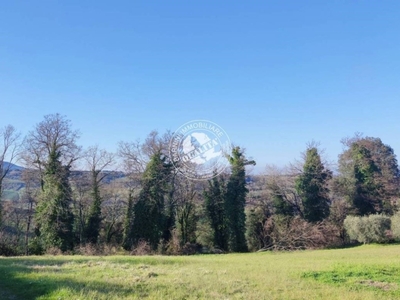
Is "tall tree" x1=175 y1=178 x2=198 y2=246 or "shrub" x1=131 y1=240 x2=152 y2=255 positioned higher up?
"tall tree" x1=175 y1=178 x2=198 y2=246

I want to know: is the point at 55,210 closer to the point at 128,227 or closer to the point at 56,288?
the point at 128,227

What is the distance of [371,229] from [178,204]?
59.3 feet

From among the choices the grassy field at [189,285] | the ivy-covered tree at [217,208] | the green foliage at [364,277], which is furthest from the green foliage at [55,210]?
the green foliage at [364,277]

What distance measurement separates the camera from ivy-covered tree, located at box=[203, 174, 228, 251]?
1216 inches

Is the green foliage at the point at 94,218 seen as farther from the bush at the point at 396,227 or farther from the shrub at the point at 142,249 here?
the bush at the point at 396,227

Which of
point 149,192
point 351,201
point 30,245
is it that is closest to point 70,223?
point 30,245

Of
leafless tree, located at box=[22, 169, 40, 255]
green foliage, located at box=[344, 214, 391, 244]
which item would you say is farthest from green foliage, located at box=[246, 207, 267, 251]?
leafless tree, located at box=[22, 169, 40, 255]

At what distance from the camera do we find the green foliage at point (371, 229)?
87.4 ft

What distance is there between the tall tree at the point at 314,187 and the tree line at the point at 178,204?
0.11m

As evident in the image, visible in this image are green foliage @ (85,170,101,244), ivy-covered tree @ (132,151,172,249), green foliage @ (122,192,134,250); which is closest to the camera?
green foliage @ (122,192,134,250)

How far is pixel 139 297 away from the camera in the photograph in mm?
7371

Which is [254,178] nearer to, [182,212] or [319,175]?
[319,175]

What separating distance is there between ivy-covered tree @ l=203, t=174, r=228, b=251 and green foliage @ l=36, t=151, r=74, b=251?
12.9 m

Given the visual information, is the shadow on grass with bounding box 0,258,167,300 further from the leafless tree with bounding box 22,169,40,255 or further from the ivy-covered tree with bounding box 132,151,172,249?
the leafless tree with bounding box 22,169,40,255
